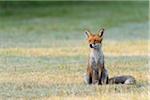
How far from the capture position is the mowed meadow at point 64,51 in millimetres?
15406

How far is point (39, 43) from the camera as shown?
30.0m

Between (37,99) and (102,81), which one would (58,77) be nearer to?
(102,81)

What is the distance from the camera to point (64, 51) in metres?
26.1

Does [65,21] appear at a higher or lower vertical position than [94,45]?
higher

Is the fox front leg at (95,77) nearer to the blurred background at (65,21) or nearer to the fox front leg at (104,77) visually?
the fox front leg at (104,77)

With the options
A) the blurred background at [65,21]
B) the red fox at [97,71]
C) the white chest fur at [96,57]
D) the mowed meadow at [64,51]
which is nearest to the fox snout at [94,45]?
the red fox at [97,71]

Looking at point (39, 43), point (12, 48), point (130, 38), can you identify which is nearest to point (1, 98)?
point (12, 48)

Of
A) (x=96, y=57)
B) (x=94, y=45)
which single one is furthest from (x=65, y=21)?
(x=94, y=45)

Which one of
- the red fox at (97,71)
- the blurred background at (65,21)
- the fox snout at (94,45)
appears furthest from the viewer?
the blurred background at (65,21)

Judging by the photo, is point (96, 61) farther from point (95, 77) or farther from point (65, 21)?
point (65, 21)

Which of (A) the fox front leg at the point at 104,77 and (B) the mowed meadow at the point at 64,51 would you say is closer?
(B) the mowed meadow at the point at 64,51

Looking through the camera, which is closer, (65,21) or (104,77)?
(104,77)

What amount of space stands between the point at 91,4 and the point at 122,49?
37.1 meters

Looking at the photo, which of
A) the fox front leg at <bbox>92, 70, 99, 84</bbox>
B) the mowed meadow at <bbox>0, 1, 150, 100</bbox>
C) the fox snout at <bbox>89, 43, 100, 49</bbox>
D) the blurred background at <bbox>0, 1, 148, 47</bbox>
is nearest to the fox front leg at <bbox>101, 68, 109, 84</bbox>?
the fox front leg at <bbox>92, 70, 99, 84</bbox>
